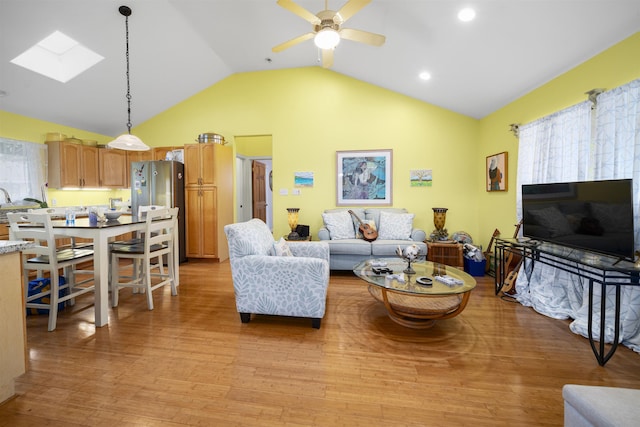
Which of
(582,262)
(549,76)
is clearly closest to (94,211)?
(582,262)

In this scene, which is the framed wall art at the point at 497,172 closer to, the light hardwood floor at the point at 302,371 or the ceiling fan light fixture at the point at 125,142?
the light hardwood floor at the point at 302,371

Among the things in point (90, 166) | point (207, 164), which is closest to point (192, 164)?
point (207, 164)

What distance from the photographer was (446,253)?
383cm

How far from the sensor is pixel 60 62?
347 centimetres

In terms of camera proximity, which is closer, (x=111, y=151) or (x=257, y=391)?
(x=257, y=391)

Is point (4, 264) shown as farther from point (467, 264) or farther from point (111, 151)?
point (467, 264)

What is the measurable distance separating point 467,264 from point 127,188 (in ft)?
20.3

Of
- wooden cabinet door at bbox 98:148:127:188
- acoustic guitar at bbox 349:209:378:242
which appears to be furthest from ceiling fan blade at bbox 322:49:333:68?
wooden cabinet door at bbox 98:148:127:188

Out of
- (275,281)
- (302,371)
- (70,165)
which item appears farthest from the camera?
(70,165)

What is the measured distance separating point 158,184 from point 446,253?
4661 millimetres

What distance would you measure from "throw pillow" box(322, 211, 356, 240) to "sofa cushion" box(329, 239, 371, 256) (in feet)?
1.03

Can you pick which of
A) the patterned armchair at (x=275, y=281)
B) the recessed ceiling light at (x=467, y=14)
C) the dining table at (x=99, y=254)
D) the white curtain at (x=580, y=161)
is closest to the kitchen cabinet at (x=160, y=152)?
the dining table at (x=99, y=254)

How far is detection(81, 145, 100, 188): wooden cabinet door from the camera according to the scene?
4.41 meters

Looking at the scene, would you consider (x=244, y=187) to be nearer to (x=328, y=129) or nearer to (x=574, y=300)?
(x=328, y=129)
